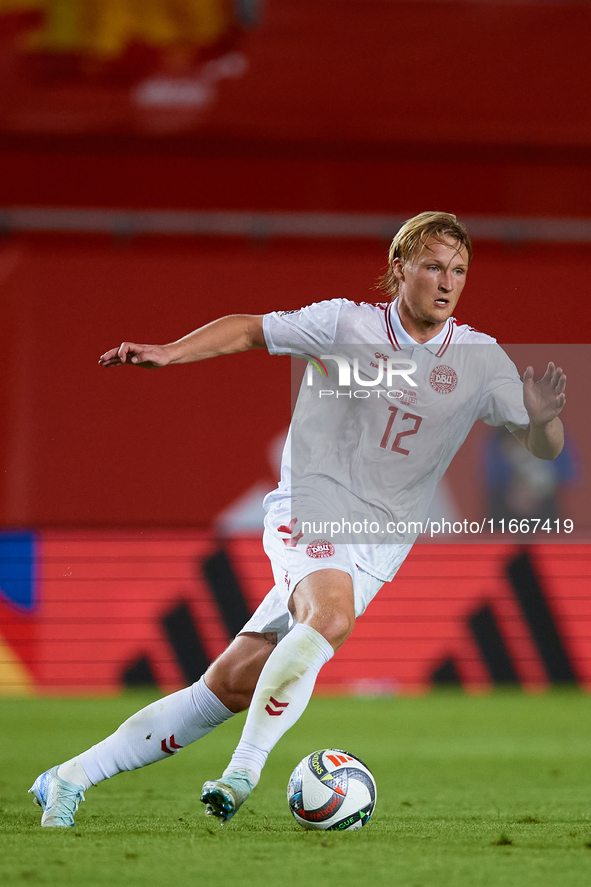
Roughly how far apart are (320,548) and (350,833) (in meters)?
0.82

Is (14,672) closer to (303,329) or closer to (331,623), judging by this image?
(303,329)

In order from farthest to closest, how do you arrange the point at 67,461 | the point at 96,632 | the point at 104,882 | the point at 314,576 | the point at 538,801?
the point at 67,461, the point at 96,632, the point at 538,801, the point at 314,576, the point at 104,882

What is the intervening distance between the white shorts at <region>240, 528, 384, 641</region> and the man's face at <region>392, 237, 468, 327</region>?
86cm

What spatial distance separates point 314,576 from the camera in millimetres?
3297

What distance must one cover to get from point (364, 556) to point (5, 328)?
7.27 meters

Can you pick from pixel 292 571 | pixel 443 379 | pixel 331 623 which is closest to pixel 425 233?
pixel 443 379

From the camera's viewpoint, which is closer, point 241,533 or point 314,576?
point 314,576

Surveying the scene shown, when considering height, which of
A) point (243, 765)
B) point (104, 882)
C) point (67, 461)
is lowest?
point (104, 882)

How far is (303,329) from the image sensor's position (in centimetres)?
369

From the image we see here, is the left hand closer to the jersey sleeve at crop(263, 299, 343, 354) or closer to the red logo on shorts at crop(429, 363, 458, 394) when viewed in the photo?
the red logo on shorts at crop(429, 363, 458, 394)

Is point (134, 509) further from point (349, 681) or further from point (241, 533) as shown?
Answer: point (349, 681)

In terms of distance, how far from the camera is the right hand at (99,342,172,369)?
3268mm

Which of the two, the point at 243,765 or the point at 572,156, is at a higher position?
the point at 572,156

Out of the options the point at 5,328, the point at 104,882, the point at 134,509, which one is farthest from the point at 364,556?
the point at 5,328
